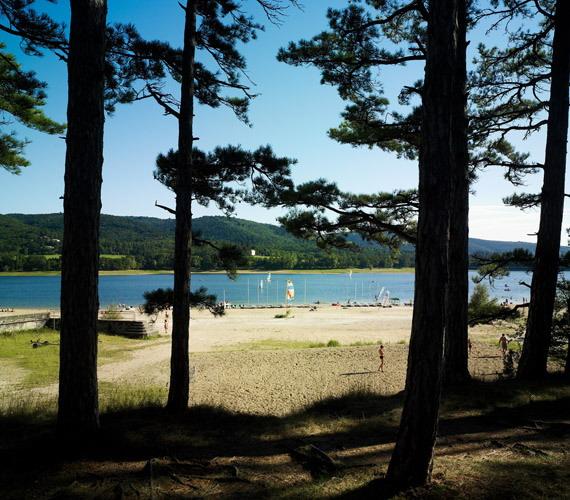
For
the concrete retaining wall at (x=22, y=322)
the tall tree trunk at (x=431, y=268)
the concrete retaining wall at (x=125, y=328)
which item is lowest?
the concrete retaining wall at (x=125, y=328)

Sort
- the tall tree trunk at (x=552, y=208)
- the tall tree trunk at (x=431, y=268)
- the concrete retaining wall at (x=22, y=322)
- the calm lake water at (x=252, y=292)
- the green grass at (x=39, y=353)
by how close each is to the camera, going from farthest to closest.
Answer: the calm lake water at (x=252, y=292) → the concrete retaining wall at (x=22, y=322) → the green grass at (x=39, y=353) → the tall tree trunk at (x=552, y=208) → the tall tree trunk at (x=431, y=268)

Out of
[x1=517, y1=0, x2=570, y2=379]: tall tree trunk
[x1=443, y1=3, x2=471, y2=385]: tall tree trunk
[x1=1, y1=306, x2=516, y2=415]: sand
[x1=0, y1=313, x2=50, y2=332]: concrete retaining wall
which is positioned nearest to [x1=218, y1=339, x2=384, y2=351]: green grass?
[x1=1, y1=306, x2=516, y2=415]: sand

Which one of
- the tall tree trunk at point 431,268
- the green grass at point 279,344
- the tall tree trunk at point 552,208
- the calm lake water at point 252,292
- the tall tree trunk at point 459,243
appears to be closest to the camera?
the tall tree trunk at point 431,268

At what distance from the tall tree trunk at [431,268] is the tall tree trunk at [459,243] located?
154 inches

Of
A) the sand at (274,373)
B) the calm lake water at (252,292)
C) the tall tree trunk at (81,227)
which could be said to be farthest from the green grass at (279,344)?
the tall tree trunk at (81,227)

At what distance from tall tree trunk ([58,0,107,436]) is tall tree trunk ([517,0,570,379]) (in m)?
7.20

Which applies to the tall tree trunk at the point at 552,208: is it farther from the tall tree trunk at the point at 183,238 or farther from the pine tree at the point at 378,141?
the tall tree trunk at the point at 183,238

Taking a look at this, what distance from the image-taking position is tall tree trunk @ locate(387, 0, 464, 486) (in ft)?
10.8

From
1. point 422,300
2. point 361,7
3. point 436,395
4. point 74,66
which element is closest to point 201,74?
point 361,7

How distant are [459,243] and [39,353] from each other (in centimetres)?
1463

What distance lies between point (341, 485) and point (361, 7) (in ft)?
21.9

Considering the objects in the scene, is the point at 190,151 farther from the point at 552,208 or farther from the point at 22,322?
the point at 22,322

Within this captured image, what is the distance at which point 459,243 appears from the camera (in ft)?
23.5

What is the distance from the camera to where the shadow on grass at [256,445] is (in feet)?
11.3
